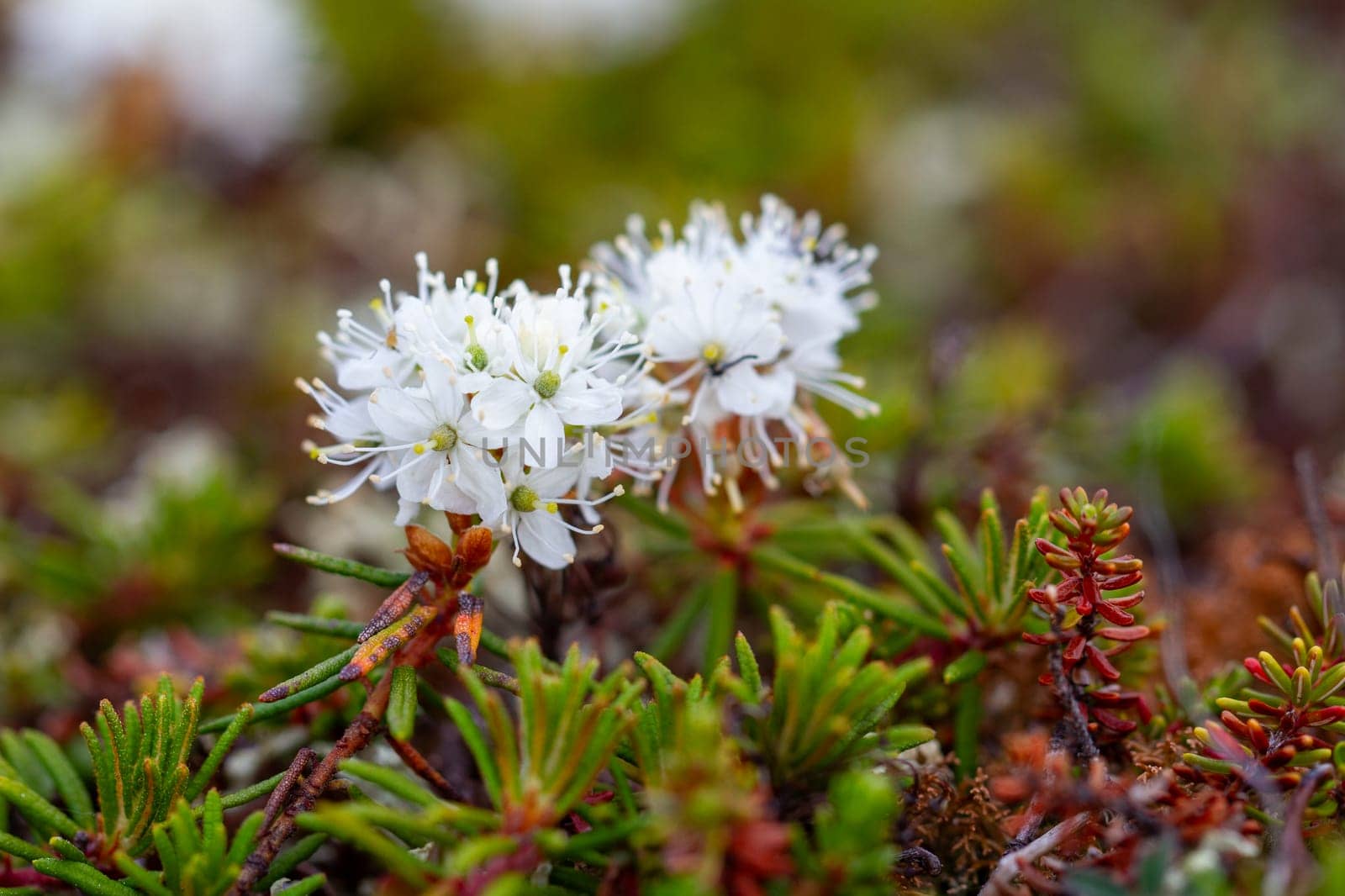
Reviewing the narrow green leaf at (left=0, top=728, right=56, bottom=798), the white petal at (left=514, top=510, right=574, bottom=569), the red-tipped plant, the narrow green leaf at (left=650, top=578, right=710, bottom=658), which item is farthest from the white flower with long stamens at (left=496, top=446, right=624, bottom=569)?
the narrow green leaf at (left=0, top=728, right=56, bottom=798)

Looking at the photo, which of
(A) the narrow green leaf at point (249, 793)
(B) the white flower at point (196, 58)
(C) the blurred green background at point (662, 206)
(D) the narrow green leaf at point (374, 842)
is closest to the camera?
(D) the narrow green leaf at point (374, 842)

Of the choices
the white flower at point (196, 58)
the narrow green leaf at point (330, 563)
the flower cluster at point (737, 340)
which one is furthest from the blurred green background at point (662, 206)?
the narrow green leaf at point (330, 563)

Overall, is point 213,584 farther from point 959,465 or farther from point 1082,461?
point 1082,461

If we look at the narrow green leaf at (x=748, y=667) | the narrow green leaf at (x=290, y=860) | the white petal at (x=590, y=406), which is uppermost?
the white petal at (x=590, y=406)

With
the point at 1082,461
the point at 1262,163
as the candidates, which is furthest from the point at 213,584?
the point at 1262,163

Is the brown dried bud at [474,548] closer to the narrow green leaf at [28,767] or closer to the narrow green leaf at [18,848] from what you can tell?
the narrow green leaf at [18,848]

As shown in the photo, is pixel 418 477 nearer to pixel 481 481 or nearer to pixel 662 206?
pixel 481 481

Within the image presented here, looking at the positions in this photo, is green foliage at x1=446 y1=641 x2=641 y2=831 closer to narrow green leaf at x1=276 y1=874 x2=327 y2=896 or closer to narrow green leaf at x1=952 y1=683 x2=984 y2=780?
narrow green leaf at x1=276 y1=874 x2=327 y2=896
